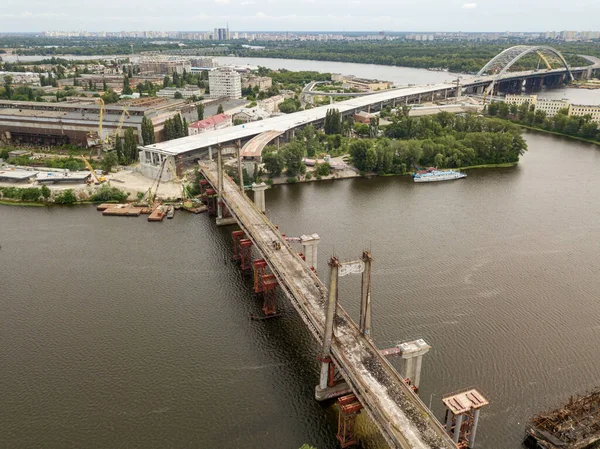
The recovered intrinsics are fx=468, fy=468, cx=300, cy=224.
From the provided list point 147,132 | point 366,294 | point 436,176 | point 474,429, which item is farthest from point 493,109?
point 474,429

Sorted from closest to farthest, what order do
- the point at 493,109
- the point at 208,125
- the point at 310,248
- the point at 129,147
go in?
the point at 310,248 < the point at 129,147 < the point at 208,125 < the point at 493,109

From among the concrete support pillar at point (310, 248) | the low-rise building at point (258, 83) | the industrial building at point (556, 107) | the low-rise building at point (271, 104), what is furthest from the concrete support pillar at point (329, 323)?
the low-rise building at point (258, 83)

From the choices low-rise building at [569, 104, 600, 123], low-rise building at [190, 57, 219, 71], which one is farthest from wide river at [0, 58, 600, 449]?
low-rise building at [190, 57, 219, 71]

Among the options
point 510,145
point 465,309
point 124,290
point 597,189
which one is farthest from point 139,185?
point 597,189

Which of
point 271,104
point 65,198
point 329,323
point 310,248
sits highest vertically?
point 271,104

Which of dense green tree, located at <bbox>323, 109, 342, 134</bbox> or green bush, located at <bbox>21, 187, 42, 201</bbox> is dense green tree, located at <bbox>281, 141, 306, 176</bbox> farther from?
green bush, located at <bbox>21, 187, 42, 201</bbox>

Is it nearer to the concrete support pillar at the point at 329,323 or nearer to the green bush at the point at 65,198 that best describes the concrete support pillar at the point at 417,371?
the concrete support pillar at the point at 329,323

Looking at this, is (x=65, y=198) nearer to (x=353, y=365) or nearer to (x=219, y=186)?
(x=219, y=186)
